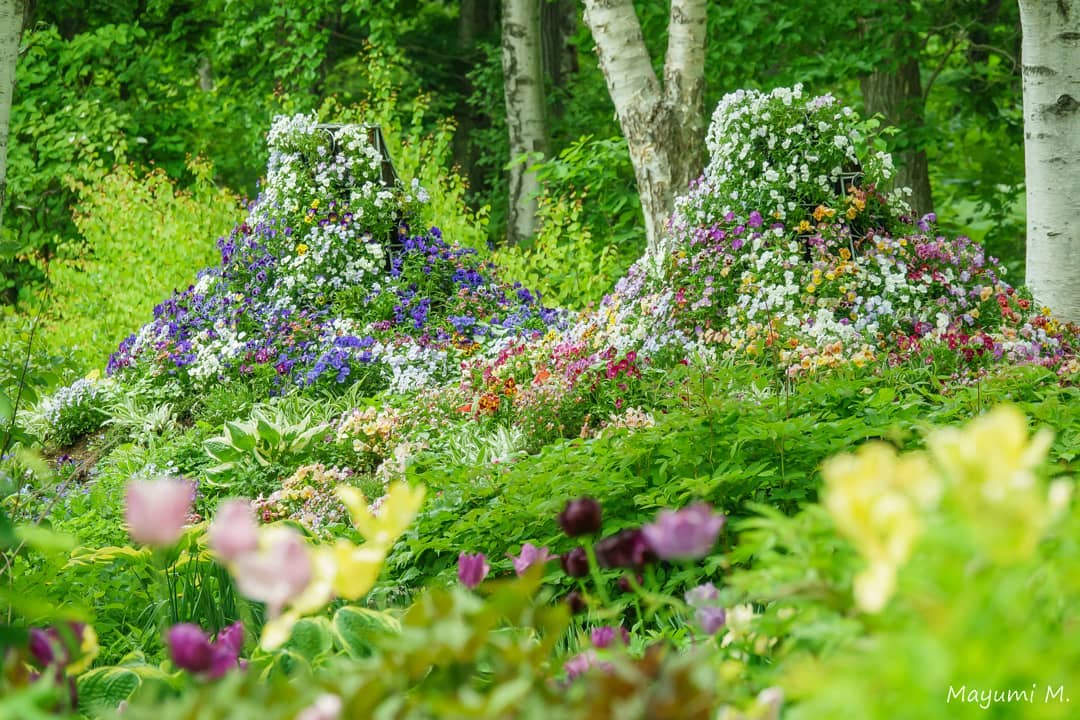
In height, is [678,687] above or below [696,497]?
above

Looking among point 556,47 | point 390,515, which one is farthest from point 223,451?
point 556,47

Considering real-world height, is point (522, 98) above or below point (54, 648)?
above

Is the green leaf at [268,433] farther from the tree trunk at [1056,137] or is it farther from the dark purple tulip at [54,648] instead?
the dark purple tulip at [54,648]

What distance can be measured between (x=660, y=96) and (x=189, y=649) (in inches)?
220

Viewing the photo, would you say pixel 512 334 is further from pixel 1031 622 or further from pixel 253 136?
pixel 253 136

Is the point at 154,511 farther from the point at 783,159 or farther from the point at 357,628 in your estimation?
the point at 783,159

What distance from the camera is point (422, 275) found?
23.3 ft

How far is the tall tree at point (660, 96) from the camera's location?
21.0 ft

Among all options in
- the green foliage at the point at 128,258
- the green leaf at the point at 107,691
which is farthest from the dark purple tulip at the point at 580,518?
the green foliage at the point at 128,258

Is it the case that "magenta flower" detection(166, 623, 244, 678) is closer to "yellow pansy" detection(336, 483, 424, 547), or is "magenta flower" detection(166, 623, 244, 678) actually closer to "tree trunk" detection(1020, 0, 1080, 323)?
"yellow pansy" detection(336, 483, 424, 547)

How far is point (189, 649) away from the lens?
121 centimetres

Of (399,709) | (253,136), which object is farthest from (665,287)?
(253,136)

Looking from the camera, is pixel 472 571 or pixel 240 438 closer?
pixel 472 571

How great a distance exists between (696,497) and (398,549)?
35.0 inches
